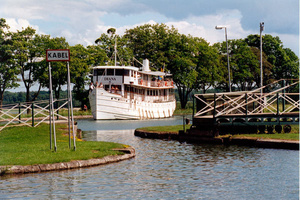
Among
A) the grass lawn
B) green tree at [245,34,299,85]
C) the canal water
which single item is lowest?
the canal water

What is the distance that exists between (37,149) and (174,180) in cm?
802

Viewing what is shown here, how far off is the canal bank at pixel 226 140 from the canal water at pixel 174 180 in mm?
2081

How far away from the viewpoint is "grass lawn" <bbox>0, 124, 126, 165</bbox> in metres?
18.4

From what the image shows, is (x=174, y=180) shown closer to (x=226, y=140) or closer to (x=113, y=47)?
(x=226, y=140)

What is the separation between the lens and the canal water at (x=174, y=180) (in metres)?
13.9

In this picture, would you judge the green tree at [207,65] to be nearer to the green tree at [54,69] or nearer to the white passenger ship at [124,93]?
the white passenger ship at [124,93]

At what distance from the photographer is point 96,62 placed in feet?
267

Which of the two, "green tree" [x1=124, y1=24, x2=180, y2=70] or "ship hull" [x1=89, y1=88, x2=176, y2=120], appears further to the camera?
"green tree" [x1=124, y1=24, x2=180, y2=70]

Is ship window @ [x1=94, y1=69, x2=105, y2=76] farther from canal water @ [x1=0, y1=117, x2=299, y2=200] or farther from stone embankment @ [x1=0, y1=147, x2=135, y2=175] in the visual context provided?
stone embankment @ [x1=0, y1=147, x2=135, y2=175]

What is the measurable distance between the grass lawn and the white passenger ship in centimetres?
3815

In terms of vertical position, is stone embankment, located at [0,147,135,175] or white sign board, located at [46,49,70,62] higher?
white sign board, located at [46,49,70,62]

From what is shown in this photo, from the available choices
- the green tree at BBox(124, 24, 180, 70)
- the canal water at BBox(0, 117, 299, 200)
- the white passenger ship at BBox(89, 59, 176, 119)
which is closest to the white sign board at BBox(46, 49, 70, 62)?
the canal water at BBox(0, 117, 299, 200)

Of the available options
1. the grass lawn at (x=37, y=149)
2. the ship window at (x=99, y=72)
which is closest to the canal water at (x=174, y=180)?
the grass lawn at (x=37, y=149)

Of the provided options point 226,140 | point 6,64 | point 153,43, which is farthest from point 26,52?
point 226,140
